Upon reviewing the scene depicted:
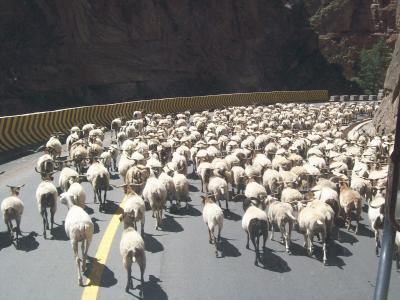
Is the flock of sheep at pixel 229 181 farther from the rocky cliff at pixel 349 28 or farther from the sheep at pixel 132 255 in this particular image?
the rocky cliff at pixel 349 28

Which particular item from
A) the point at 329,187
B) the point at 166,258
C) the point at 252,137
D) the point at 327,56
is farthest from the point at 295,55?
the point at 166,258

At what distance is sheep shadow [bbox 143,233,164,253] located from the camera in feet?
33.7

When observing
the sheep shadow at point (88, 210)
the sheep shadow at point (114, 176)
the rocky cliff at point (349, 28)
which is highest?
the rocky cliff at point (349, 28)

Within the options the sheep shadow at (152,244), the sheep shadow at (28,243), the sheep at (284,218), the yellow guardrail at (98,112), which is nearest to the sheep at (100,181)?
the sheep shadow at (28,243)

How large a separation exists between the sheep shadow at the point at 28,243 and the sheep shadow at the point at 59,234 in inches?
14.9

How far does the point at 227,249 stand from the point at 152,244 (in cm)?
152

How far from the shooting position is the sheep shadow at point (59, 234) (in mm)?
10953

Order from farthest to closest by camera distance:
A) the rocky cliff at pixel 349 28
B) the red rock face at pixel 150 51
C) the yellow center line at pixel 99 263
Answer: the rocky cliff at pixel 349 28 < the red rock face at pixel 150 51 < the yellow center line at pixel 99 263

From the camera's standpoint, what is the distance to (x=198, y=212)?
12.9m

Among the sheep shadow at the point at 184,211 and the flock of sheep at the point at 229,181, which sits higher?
the flock of sheep at the point at 229,181

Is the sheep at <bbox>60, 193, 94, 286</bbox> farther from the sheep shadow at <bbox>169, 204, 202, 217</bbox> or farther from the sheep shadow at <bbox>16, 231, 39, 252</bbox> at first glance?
the sheep shadow at <bbox>169, 204, 202, 217</bbox>

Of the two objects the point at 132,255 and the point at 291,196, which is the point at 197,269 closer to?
the point at 132,255

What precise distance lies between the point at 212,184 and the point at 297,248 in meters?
3.04

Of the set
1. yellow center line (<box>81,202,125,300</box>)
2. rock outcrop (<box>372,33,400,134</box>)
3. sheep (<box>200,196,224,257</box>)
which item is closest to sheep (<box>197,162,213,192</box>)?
yellow center line (<box>81,202,125,300</box>)
